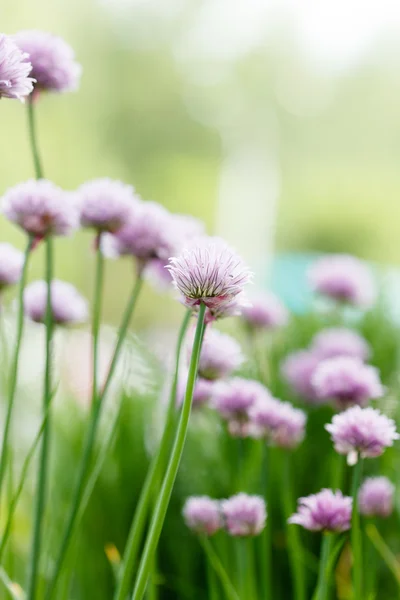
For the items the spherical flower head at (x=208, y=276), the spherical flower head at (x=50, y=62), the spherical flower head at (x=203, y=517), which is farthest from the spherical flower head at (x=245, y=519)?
the spherical flower head at (x=50, y=62)

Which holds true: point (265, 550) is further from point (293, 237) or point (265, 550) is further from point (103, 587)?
point (293, 237)

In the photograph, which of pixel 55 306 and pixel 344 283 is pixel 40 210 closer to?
pixel 55 306

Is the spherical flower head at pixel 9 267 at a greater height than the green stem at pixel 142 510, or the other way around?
the spherical flower head at pixel 9 267

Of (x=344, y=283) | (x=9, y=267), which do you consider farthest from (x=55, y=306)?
(x=344, y=283)

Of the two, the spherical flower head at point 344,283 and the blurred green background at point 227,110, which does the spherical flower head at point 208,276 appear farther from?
the blurred green background at point 227,110

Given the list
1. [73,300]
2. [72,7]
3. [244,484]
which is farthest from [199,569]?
[72,7]

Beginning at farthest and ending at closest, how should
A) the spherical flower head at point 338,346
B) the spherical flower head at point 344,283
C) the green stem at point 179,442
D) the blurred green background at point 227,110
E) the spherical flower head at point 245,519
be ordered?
the blurred green background at point 227,110 → the spherical flower head at point 344,283 → the spherical flower head at point 338,346 → the spherical flower head at point 245,519 → the green stem at point 179,442
